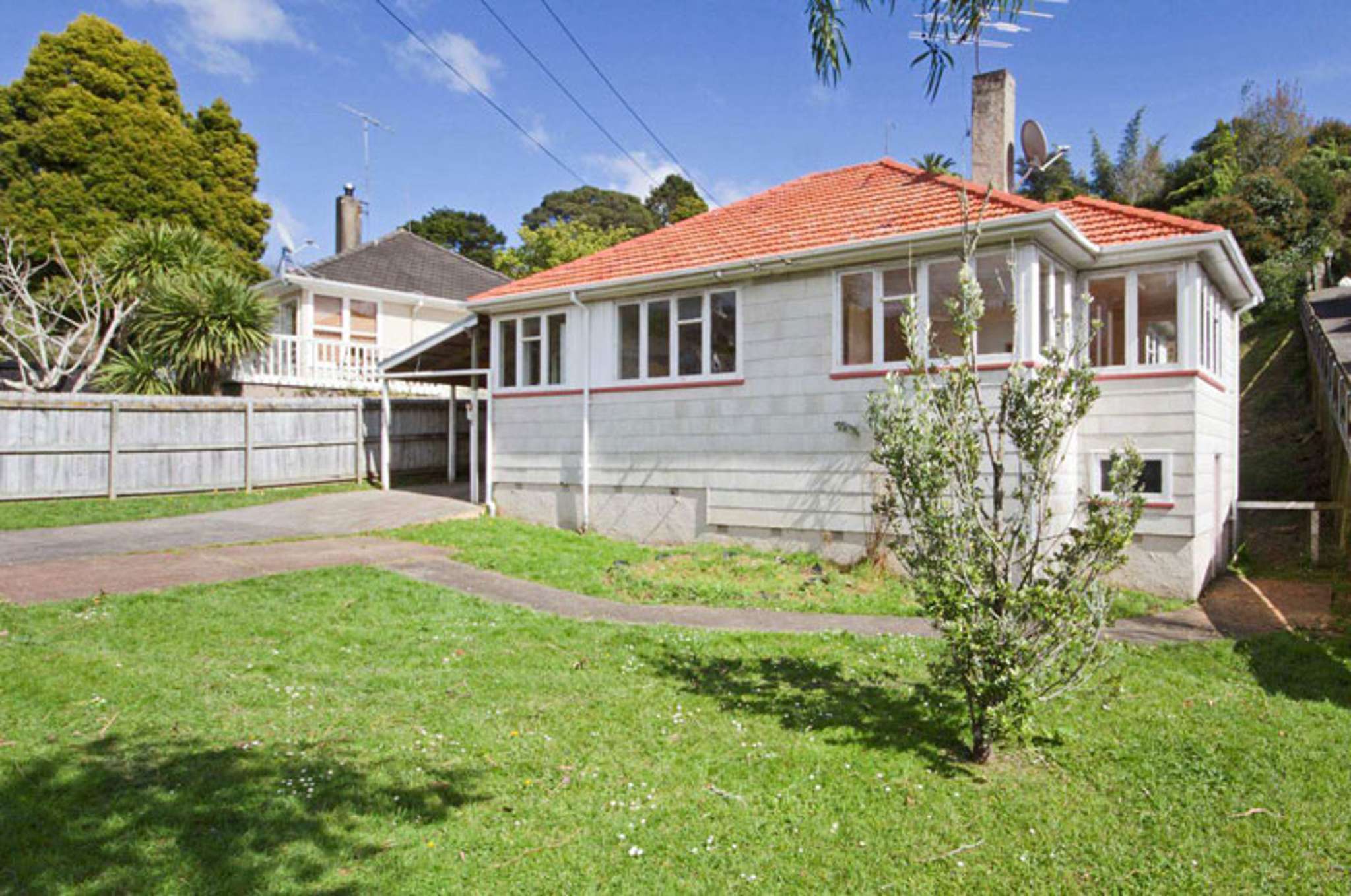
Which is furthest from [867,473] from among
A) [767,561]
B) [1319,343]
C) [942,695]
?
[1319,343]

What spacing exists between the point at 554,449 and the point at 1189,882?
1186 centimetres

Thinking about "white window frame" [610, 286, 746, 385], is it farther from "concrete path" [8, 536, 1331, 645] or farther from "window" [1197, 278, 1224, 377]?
"window" [1197, 278, 1224, 377]

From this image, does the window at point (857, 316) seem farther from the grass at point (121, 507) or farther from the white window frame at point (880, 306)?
the grass at point (121, 507)

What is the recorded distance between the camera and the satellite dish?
45.6 ft

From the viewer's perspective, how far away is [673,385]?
12844mm

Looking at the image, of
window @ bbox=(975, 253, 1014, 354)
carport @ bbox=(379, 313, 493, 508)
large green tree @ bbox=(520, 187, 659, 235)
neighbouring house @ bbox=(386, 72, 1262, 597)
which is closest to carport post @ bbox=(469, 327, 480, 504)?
carport @ bbox=(379, 313, 493, 508)

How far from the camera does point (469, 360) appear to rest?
61.5 feet

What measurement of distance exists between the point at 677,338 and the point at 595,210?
4418 centimetres

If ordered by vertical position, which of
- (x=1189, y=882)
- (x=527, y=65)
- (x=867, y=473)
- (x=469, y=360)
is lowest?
(x=1189, y=882)

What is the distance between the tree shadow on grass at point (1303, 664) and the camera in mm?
5988

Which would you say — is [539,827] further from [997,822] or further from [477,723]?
[997,822]

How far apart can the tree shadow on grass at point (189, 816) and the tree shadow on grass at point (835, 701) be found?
6.91ft

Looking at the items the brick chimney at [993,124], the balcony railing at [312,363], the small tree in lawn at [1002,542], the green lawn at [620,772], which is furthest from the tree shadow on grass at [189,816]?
the balcony railing at [312,363]

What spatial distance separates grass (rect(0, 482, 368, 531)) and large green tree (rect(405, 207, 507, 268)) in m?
35.2
